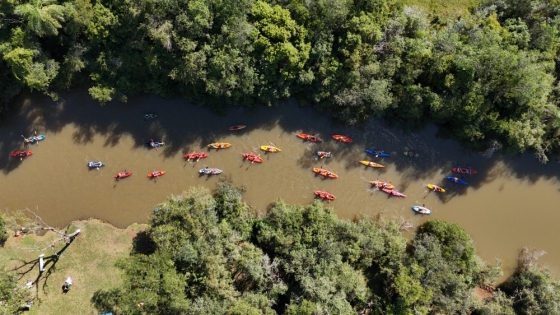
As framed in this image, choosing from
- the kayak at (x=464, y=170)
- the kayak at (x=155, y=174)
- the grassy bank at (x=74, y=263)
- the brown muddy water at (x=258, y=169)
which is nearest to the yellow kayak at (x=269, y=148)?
the brown muddy water at (x=258, y=169)

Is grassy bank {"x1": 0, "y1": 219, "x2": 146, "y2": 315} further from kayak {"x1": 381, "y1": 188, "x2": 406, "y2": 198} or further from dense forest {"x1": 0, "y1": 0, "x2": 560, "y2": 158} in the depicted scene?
kayak {"x1": 381, "y1": 188, "x2": 406, "y2": 198}

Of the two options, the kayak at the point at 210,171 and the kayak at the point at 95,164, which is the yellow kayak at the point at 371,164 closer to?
the kayak at the point at 210,171

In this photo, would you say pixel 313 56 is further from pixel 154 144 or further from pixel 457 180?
pixel 457 180

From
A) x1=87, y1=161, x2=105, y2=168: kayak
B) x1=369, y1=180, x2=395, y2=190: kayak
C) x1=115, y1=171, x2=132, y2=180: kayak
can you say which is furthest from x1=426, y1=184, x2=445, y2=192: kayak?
x1=87, y1=161, x2=105, y2=168: kayak

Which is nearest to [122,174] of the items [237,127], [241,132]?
[237,127]

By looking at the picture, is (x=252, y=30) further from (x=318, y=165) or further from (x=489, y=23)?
(x=489, y=23)
